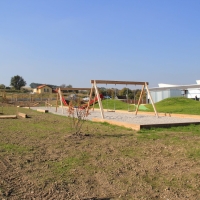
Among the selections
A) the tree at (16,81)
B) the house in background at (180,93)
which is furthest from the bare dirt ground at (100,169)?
the tree at (16,81)

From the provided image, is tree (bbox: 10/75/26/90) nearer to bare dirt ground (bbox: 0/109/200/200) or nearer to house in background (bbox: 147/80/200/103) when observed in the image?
house in background (bbox: 147/80/200/103)

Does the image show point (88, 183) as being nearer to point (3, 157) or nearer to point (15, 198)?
point (15, 198)

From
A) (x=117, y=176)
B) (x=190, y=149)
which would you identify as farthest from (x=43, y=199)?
(x=190, y=149)

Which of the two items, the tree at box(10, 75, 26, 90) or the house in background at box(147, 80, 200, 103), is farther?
the tree at box(10, 75, 26, 90)

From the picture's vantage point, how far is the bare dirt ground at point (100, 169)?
3402 mm

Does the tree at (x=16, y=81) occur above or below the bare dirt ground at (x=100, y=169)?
above

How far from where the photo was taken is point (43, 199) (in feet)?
10.5

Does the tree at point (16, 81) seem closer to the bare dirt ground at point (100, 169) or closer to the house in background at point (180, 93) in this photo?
the house in background at point (180, 93)

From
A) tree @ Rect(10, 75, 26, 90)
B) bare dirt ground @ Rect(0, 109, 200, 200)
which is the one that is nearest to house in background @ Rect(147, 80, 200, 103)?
bare dirt ground @ Rect(0, 109, 200, 200)

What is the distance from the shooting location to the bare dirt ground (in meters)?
3.40

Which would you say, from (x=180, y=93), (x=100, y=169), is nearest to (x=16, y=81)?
(x=180, y=93)

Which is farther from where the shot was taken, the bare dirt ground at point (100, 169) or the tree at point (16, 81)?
the tree at point (16, 81)

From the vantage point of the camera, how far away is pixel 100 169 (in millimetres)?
4363

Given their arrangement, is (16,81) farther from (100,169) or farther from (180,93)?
(100,169)
